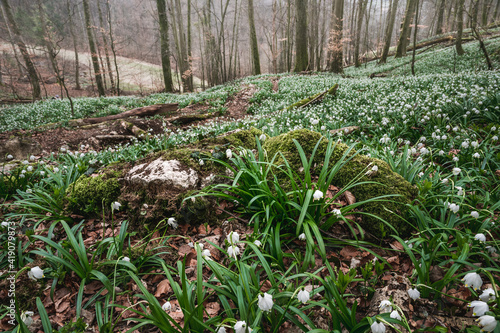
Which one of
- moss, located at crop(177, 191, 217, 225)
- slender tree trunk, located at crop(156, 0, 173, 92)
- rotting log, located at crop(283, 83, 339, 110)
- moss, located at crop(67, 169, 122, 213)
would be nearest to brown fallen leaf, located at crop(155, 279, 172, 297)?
moss, located at crop(177, 191, 217, 225)

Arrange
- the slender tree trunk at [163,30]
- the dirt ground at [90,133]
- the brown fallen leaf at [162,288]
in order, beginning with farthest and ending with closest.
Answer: the slender tree trunk at [163,30] → the dirt ground at [90,133] → the brown fallen leaf at [162,288]

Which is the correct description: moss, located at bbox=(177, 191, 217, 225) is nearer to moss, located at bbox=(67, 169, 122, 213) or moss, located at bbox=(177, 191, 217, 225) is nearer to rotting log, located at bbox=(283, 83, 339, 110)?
moss, located at bbox=(67, 169, 122, 213)

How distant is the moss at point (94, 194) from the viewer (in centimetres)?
280

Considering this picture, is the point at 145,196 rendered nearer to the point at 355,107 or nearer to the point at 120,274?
the point at 120,274

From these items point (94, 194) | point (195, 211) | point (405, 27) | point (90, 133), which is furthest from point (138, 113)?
point (405, 27)

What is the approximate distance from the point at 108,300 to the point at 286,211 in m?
1.69

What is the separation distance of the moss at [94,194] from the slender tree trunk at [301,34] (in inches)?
680

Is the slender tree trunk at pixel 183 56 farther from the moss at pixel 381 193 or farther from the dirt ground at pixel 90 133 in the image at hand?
the moss at pixel 381 193

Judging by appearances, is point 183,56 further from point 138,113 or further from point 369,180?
point 369,180

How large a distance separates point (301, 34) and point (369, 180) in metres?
16.8

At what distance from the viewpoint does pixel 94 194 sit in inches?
112

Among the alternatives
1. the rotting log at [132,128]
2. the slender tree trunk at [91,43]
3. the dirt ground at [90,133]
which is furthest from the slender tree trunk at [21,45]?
the rotting log at [132,128]

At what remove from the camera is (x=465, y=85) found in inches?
250

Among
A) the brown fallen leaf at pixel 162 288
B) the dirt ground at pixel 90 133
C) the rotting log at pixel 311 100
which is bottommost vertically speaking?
the brown fallen leaf at pixel 162 288
